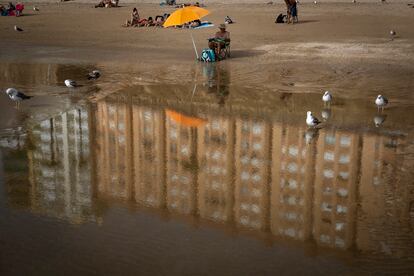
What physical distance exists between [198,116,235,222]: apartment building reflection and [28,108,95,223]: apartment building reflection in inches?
60.6

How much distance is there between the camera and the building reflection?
707cm

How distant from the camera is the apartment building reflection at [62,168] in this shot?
739 cm

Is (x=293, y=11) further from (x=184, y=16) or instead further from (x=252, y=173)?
(x=252, y=173)

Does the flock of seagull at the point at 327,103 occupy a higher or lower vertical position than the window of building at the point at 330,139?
higher

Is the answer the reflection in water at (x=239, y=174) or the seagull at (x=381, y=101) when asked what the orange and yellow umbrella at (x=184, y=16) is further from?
the seagull at (x=381, y=101)

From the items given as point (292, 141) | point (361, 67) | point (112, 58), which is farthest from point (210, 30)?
point (292, 141)

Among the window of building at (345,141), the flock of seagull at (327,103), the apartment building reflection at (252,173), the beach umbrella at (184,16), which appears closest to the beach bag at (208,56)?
the beach umbrella at (184,16)

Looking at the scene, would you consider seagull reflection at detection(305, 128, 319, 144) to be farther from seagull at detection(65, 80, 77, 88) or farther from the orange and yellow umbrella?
the orange and yellow umbrella

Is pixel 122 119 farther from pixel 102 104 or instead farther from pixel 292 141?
pixel 292 141

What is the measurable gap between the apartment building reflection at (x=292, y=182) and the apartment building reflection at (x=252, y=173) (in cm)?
13

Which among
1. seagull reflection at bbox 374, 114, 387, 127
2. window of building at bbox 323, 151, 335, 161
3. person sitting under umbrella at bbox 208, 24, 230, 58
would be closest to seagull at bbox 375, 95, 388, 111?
seagull reflection at bbox 374, 114, 387, 127

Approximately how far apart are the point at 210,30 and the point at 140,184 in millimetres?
19405

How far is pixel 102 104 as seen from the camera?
41.2ft

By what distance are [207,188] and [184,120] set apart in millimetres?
3477
